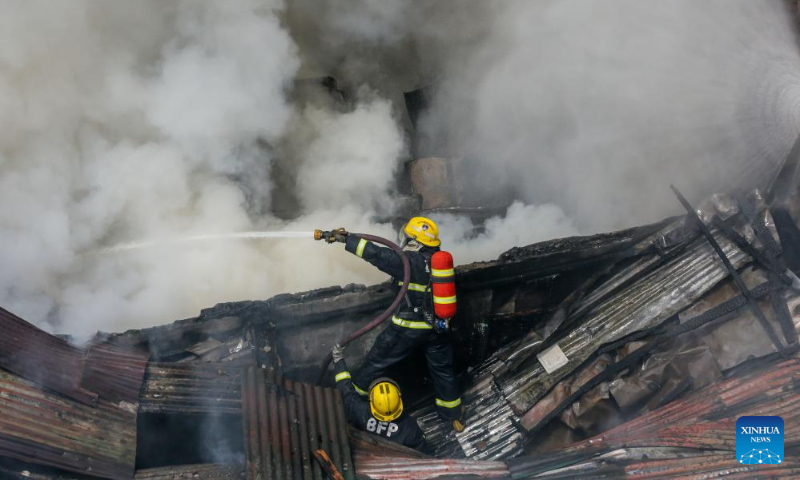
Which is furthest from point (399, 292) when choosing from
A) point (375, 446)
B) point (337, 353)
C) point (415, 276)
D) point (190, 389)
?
point (190, 389)

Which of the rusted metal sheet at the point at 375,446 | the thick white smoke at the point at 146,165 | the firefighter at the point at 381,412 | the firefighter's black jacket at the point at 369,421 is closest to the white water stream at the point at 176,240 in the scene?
the thick white smoke at the point at 146,165

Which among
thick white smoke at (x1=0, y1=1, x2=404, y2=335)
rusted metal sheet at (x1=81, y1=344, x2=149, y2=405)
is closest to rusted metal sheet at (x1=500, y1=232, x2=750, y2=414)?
thick white smoke at (x1=0, y1=1, x2=404, y2=335)

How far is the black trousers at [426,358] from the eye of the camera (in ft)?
19.4

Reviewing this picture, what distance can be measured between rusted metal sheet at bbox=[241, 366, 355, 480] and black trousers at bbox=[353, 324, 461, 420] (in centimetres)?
79

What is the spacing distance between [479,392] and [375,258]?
186 centimetres

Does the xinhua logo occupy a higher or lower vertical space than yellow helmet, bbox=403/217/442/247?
lower

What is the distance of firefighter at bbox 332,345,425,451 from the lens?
5473 millimetres

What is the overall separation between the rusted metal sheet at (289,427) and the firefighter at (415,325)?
819 millimetres

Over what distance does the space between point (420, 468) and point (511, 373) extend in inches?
70.3

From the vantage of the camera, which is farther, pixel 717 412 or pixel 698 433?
pixel 717 412

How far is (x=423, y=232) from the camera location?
5.87 meters

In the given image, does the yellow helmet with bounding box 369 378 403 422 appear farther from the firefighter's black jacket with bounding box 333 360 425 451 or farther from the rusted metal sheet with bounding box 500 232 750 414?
the rusted metal sheet with bounding box 500 232 750 414

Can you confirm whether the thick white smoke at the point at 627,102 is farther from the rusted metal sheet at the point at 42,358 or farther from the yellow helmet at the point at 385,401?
the rusted metal sheet at the point at 42,358

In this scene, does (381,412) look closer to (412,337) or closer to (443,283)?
(412,337)
